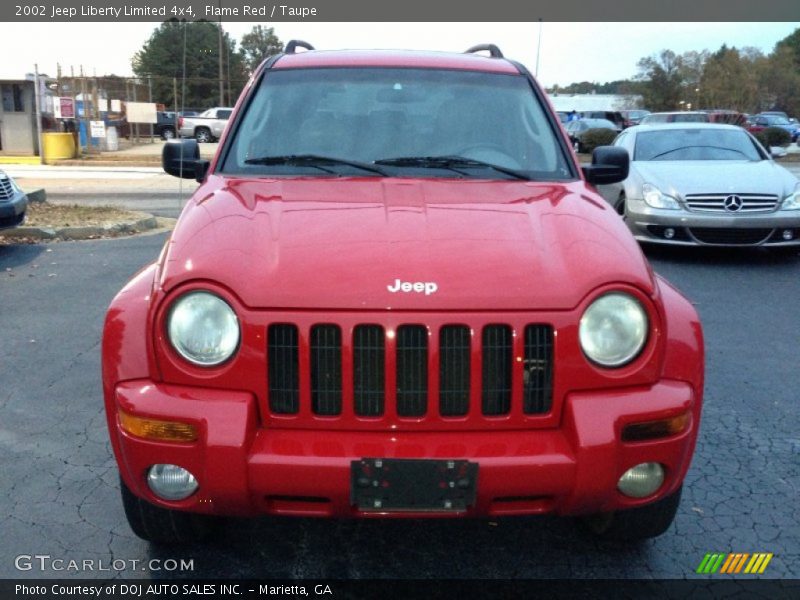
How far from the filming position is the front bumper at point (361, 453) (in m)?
2.47

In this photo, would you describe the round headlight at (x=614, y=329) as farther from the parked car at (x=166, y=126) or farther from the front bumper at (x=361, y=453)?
the parked car at (x=166, y=126)

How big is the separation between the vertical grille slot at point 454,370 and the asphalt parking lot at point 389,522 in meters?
0.78

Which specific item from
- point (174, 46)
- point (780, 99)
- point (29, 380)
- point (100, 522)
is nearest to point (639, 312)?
point (100, 522)

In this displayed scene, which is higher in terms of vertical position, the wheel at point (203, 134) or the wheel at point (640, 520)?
the wheel at point (640, 520)

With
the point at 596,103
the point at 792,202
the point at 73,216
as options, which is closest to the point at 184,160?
the point at 792,202

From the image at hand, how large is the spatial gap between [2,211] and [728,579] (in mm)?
8457

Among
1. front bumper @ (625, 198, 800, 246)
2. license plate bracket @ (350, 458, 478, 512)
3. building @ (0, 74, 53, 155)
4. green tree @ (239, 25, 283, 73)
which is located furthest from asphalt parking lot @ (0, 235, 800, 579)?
green tree @ (239, 25, 283, 73)

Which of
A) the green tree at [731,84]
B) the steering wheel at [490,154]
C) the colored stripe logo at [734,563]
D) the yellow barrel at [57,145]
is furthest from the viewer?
the green tree at [731,84]

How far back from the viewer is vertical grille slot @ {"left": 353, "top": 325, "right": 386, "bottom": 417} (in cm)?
254

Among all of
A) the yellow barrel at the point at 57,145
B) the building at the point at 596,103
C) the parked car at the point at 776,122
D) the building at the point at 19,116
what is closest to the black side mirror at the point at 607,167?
the yellow barrel at the point at 57,145

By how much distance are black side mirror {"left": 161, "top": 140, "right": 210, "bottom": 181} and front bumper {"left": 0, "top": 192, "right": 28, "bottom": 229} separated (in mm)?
5699

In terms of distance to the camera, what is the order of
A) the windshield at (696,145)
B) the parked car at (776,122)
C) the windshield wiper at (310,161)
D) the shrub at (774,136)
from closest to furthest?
the windshield wiper at (310,161) < the windshield at (696,145) < the shrub at (774,136) < the parked car at (776,122)

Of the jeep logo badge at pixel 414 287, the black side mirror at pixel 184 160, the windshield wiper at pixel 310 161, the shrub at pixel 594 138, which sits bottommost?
the shrub at pixel 594 138

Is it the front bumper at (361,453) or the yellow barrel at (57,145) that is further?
the yellow barrel at (57,145)
